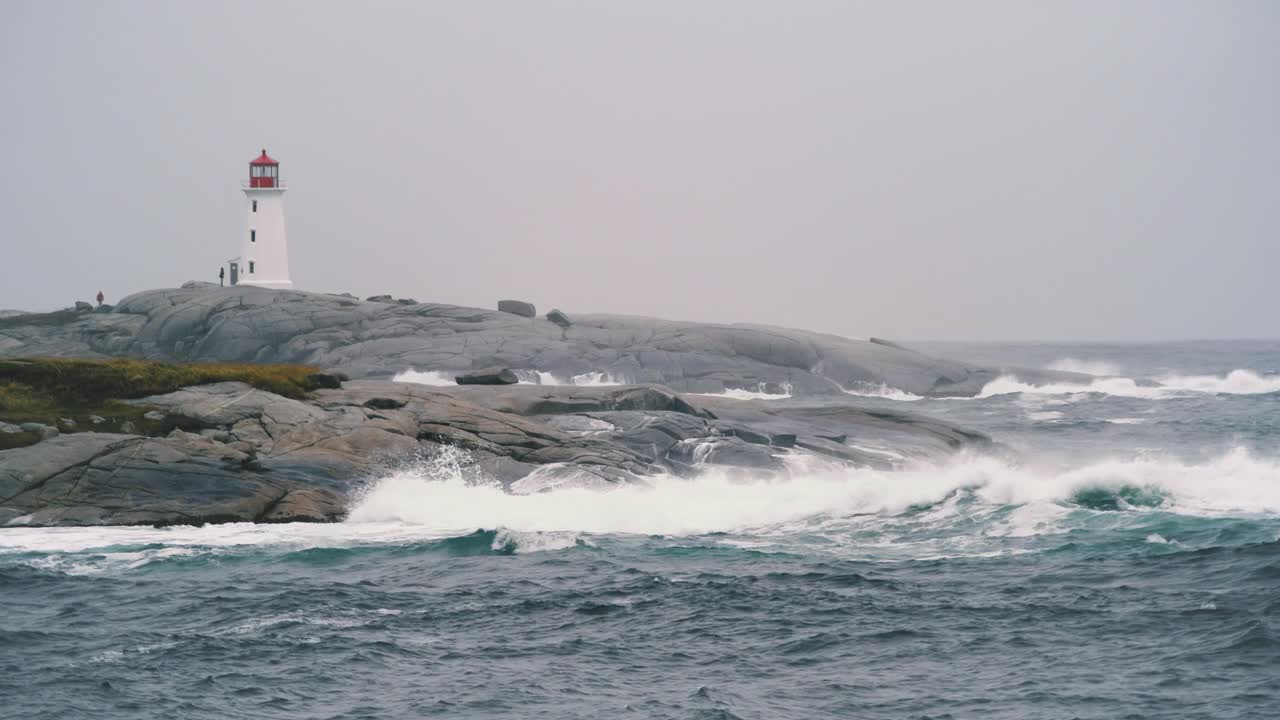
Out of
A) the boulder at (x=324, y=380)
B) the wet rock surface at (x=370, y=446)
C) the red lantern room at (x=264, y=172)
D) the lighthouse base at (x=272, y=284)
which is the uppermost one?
the red lantern room at (x=264, y=172)

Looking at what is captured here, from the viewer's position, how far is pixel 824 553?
1025 inches

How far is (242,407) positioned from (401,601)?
14026 mm

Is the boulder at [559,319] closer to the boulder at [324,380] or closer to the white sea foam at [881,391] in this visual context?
the white sea foam at [881,391]

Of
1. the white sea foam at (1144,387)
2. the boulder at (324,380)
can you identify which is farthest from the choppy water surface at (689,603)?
the white sea foam at (1144,387)

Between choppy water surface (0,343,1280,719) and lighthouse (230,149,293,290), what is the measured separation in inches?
1999

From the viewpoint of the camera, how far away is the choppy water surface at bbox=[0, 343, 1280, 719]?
645 inches

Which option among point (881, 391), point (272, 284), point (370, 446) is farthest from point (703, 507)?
point (272, 284)

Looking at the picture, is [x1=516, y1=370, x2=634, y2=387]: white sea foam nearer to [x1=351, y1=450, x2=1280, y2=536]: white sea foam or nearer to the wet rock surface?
the wet rock surface

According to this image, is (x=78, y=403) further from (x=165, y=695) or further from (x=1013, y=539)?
(x=1013, y=539)

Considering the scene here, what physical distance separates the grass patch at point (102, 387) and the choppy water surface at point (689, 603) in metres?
5.16

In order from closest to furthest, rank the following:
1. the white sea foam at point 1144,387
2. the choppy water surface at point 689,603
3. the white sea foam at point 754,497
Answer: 1. the choppy water surface at point 689,603
2. the white sea foam at point 754,497
3. the white sea foam at point 1144,387

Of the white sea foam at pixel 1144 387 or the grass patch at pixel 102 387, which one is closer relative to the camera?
the grass patch at pixel 102 387

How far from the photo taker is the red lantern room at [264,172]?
7888 cm

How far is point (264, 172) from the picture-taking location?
79312mm
